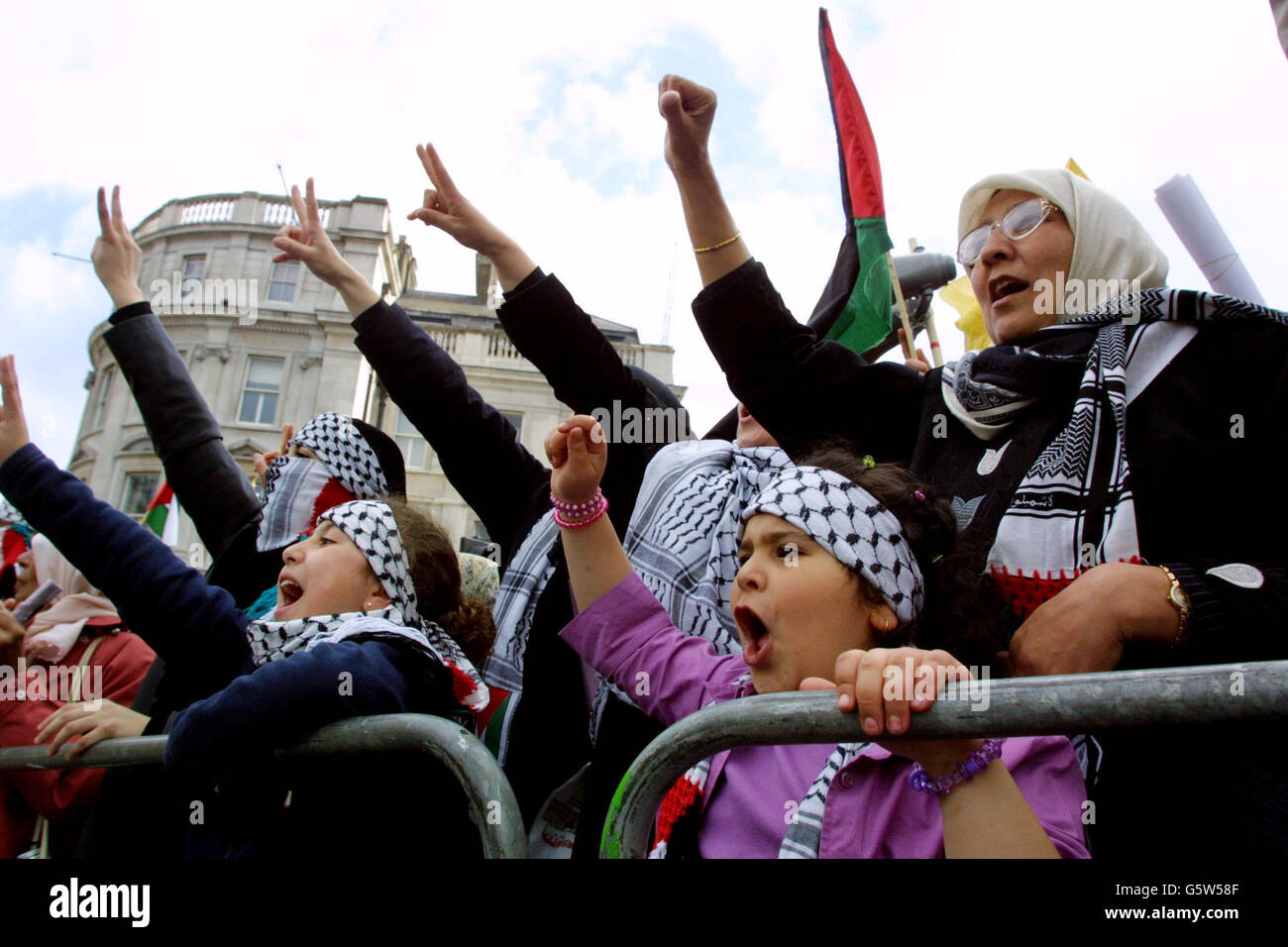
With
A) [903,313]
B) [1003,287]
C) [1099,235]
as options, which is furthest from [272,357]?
[1099,235]

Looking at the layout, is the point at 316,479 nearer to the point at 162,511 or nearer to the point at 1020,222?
the point at 1020,222

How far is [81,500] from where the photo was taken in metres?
2.34

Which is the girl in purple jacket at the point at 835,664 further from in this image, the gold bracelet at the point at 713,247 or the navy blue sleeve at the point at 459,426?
the navy blue sleeve at the point at 459,426

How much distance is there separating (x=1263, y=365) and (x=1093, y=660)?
606 millimetres

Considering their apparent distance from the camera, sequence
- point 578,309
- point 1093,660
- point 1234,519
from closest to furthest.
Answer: point 1093,660 → point 1234,519 → point 578,309

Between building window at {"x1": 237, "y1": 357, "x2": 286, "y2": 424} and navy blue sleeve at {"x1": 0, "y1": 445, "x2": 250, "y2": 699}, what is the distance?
22.0 metres

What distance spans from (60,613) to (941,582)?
3223 mm

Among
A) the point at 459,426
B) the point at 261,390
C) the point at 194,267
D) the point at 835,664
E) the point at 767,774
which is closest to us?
the point at 835,664

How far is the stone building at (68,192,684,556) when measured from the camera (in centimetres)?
2205

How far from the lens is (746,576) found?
1535mm

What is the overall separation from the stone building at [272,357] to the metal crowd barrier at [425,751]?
61.0ft

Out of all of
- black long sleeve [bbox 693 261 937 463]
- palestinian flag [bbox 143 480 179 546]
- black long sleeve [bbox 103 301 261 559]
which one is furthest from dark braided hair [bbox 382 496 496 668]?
palestinian flag [bbox 143 480 179 546]

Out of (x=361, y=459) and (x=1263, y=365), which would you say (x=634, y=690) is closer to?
(x=1263, y=365)
